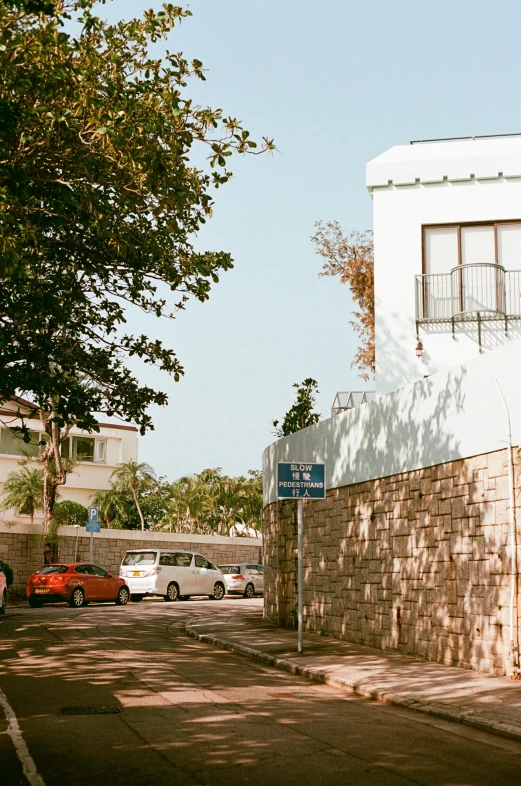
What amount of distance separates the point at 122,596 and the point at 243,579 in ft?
29.2

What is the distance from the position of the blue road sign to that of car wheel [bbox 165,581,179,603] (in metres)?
20.2

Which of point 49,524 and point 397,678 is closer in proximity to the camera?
point 397,678

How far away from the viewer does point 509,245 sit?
2170 cm

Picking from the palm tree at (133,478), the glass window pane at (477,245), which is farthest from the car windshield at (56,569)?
the palm tree at (133,478)

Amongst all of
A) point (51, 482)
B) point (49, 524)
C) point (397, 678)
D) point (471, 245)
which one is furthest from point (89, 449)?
point (397, 678)

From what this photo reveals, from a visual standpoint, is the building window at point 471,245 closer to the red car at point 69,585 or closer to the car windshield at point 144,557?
the red car at point 69,585

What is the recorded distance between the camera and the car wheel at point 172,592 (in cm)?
3466

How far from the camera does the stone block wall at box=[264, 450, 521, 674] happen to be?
1273cm

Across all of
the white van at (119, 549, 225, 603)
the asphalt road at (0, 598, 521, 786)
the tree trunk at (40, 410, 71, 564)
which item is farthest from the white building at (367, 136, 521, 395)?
the tree trunk at (40, 410, 71, 564)

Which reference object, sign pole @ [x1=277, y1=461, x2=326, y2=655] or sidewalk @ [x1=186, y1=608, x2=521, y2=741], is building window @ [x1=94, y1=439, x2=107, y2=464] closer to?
sidewalk @ [x1=186, y1=608, x2=521, y2=741]

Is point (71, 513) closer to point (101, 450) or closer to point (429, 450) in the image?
point (101, 450)

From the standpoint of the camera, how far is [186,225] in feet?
55.5

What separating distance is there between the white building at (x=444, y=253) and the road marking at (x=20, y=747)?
45.0ft

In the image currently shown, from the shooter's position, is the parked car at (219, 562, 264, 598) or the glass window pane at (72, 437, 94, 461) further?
the glass window pane at (72, 437, 94, 461)
